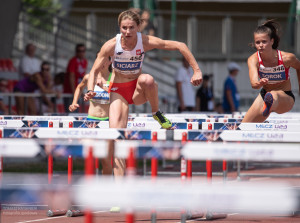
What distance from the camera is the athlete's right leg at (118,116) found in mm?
8633

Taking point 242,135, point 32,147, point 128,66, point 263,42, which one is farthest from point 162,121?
point 32,147

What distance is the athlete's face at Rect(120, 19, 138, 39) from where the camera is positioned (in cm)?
860

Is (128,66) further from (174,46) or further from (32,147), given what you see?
(32,147)

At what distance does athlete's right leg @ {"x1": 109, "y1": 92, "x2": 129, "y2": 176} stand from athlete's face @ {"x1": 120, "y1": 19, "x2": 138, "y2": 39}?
0.79 metres

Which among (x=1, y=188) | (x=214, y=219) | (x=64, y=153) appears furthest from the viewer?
(x=214, y=219)

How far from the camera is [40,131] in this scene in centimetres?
711

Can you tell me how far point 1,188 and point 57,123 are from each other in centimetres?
421

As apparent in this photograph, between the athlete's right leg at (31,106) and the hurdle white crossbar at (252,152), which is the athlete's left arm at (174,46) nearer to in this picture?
the hurdle white crossbar at (252,152)

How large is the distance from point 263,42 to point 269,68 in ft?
1.22

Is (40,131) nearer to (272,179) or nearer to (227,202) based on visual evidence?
(227,202)

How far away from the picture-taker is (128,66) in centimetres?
888

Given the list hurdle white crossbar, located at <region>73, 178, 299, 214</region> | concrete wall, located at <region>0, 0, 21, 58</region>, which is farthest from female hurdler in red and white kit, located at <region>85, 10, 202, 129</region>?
concrete wall, located at <region>0, 0, 21, 58</region>

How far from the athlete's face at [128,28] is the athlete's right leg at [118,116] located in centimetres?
79

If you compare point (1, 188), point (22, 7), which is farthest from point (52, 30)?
point (1, 188)
